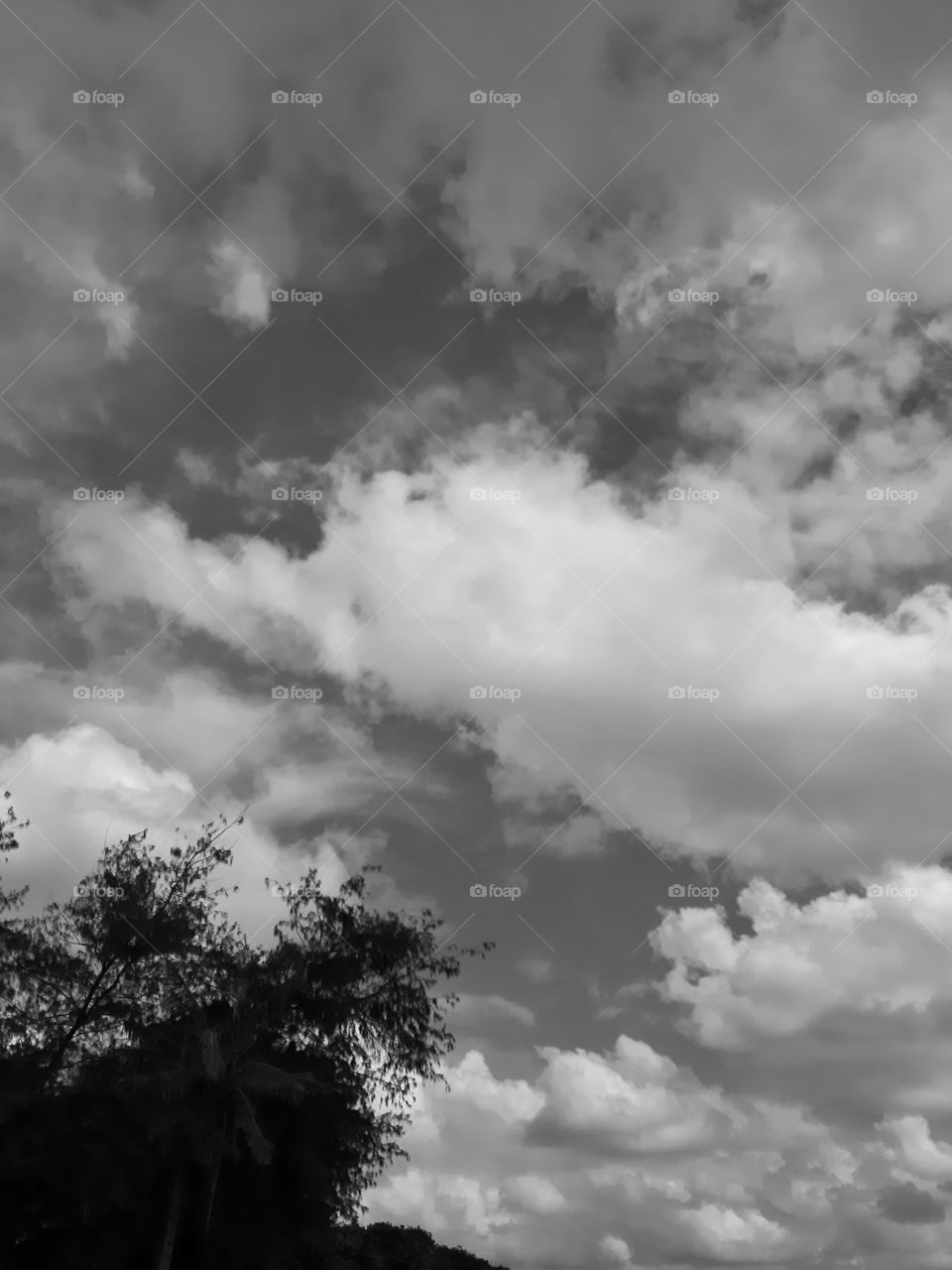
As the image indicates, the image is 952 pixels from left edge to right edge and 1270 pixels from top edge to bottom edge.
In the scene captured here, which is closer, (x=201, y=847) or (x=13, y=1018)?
(x=13, y=1018)

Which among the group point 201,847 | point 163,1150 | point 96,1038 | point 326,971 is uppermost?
point 201,847

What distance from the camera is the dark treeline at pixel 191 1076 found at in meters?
35.3

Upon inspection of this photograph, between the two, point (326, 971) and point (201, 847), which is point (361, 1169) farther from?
point (201, 847)

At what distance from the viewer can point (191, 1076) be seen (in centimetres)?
3516

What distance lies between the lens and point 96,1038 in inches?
1582

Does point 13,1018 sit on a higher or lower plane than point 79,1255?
higher

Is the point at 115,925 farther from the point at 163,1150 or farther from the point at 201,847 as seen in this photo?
the point at 163,1150

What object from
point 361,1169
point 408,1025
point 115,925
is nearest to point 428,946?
point 408,1025

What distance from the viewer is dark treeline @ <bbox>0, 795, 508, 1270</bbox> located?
35.3m

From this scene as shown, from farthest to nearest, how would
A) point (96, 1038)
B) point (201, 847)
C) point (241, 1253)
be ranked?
point (201, 847), point (96, 1038), point (241, 1253)

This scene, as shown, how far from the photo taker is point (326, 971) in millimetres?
41781

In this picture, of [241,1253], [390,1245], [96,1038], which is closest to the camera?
[241,1253]

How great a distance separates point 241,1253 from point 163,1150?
484 cm

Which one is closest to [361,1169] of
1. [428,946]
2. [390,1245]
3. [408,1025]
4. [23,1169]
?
[408,1025]
